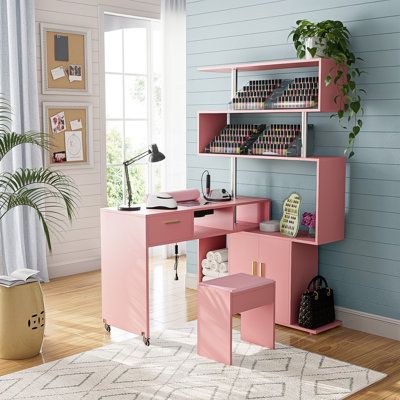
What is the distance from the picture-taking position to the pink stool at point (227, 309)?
3.76m

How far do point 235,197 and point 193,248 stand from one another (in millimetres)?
767

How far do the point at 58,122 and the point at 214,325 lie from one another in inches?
103

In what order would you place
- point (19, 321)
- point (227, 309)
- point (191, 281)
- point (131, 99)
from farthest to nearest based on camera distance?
point (131, 99) < point (191, 281) < point (19, 321) < point (227, 309)

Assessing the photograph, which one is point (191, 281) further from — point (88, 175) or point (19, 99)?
point (19, 99)

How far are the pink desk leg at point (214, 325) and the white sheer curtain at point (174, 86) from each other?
2916mm

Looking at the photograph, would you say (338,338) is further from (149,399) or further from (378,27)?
(378,27)

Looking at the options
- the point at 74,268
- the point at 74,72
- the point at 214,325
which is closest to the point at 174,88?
the point at 74,72

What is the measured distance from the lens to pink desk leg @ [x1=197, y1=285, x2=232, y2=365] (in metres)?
3.76

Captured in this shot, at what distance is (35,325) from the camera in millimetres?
3895

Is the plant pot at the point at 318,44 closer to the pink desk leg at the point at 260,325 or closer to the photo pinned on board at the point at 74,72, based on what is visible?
the pink desk leg at the point at 260,325

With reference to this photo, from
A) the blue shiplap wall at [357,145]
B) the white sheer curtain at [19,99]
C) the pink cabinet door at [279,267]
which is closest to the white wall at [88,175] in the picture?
the white sheer curtain at [19,99]

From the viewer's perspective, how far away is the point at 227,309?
3.74m

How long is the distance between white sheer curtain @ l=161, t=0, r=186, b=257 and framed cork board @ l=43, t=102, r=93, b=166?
2.89 feet

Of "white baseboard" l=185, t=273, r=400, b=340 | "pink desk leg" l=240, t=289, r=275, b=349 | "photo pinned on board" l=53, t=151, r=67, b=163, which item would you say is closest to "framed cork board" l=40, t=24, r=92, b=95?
"photo pinned on board" l=53, t=151, r=67, b=163
